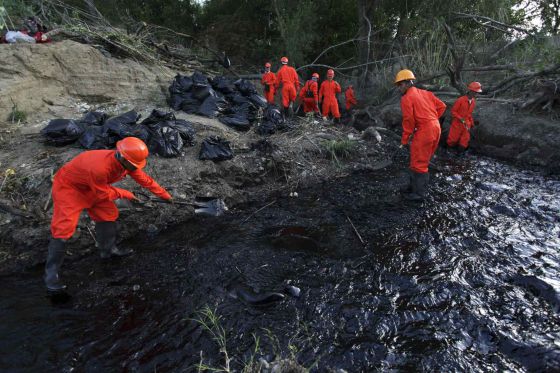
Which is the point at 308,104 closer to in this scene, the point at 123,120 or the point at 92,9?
the point at 123,120

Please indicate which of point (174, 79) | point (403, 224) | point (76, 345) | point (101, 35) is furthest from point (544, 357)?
point (101, 35)

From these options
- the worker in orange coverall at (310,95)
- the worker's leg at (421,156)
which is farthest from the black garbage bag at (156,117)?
the worker in orange coverall at (310,95)

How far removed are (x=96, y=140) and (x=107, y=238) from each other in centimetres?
158

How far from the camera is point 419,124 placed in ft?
15.3

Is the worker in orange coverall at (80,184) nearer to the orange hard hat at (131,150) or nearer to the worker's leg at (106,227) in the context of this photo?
the orange hard hat at (131,150)

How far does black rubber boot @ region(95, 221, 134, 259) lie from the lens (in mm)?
3562

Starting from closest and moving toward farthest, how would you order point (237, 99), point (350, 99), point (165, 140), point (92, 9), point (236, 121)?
point (165, 140), point (236, 121), point (237, 99), point (92, 9), point (350, 99)

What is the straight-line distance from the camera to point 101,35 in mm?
6574

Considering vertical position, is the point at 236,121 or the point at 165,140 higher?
the point at 236,121

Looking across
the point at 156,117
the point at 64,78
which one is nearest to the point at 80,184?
the point at 156,117

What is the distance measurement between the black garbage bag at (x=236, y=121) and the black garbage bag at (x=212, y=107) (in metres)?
0.17

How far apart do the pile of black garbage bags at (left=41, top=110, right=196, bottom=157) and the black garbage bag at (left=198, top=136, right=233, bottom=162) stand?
268 millimetres

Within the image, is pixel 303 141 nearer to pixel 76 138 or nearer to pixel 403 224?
pixel 403 224

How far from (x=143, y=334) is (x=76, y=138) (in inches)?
121
